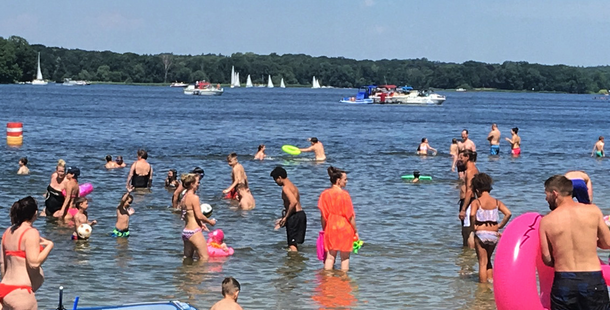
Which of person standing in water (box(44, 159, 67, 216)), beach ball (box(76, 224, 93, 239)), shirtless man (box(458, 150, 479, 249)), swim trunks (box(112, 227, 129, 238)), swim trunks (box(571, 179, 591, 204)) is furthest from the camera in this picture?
person standing in water (box(44, 159, 67, 216))

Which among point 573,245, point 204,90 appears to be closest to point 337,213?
point 573,245

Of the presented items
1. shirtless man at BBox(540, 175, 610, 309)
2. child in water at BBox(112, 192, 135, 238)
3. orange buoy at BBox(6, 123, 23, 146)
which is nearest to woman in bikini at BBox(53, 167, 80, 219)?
child in water at BBox(112, 192, 135, 238)

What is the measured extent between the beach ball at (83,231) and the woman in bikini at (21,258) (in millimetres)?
7205

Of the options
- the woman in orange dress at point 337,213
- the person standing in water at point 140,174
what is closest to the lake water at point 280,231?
the person standing in water at point 140,174

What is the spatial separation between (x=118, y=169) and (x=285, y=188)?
1555 cm

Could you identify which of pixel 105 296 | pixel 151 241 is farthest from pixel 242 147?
pixel 105 296

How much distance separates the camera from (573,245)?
7.06m

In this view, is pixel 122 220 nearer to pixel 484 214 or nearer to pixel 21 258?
pixel 484 214

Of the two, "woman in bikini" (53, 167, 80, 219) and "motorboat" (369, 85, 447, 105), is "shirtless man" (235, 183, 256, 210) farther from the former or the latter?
"motorboat" (369, 85, 447, 105)

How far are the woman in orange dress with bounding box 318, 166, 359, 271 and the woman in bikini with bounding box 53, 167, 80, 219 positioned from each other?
6236mm

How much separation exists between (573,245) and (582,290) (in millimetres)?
358

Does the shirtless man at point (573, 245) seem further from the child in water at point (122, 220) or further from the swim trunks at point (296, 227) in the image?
the child in water at point (122, 220)

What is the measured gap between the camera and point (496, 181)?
84.6ft

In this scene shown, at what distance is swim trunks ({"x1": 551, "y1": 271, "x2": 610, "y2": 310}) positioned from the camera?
7.09 meters
